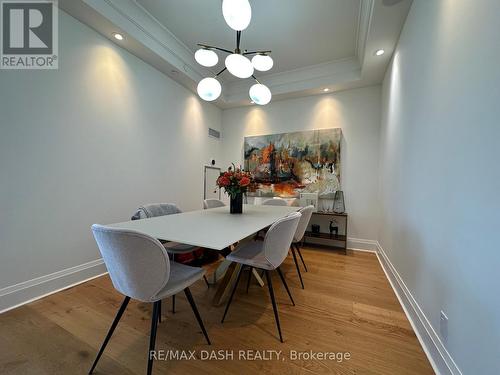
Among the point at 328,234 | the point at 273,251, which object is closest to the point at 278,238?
the point at 273,251

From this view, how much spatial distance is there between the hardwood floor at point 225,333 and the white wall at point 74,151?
1.59 ft

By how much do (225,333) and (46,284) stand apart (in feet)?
5.81

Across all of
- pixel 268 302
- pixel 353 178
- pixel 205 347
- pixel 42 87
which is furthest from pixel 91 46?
pixel 353 178

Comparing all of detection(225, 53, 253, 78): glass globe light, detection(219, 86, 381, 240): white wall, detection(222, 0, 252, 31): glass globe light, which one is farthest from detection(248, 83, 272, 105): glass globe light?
detection(219, 86, 381, 240): white wall

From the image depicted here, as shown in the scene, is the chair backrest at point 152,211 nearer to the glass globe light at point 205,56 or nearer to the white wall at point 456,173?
the glass globe light at point 205,56

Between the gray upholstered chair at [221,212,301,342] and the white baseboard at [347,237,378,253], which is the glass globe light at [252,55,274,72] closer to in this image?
the gray upholstered chair at [221,212,301,342]

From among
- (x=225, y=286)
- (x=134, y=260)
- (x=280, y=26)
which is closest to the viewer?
(x=134, y=260)

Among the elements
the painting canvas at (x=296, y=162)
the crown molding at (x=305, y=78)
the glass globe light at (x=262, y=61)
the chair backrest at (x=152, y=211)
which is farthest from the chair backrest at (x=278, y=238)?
the crown molding at (x=305, y=78)

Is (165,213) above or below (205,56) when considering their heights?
below

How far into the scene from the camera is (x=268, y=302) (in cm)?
179

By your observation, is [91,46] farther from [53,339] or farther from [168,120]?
[53,339]

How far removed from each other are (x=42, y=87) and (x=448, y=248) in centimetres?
332

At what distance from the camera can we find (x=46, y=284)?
1.86m

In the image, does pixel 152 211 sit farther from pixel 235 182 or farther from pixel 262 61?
pixel 262 61
